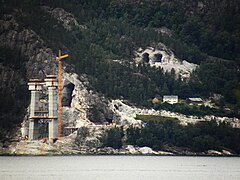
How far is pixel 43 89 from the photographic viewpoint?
186750 mm

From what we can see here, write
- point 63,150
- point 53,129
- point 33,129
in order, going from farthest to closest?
point 33,129 → point 53,129 → point 63,150

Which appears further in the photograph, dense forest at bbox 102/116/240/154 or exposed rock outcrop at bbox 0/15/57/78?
exposed rock outcrop at bbox 0/15/57/78

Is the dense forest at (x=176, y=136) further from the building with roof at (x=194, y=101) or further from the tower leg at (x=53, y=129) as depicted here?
the building with roof at (x=194, y=101)

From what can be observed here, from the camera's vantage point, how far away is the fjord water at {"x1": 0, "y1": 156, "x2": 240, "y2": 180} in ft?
494

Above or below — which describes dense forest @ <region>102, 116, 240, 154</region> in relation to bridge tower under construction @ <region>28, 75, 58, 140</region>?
below

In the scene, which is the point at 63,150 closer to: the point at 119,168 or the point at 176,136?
the point at 176,136

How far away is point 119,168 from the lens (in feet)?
531

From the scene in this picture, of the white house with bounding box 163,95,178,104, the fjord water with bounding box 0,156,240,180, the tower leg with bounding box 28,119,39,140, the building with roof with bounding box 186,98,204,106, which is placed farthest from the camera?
the building with roof with bounding box 186,98,204,106

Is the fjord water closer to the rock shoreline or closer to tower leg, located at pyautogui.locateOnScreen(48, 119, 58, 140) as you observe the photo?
the rock shoreline

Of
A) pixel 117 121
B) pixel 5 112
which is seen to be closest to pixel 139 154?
pixel 117 121

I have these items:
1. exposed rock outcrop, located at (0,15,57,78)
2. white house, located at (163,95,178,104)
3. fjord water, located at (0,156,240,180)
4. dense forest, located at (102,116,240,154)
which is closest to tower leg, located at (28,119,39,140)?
fjord water, located at (0,156,240,180)

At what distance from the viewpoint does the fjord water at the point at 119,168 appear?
150500 millimetres

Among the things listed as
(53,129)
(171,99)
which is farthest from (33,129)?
(171,99)

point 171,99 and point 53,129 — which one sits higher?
point 171,99
